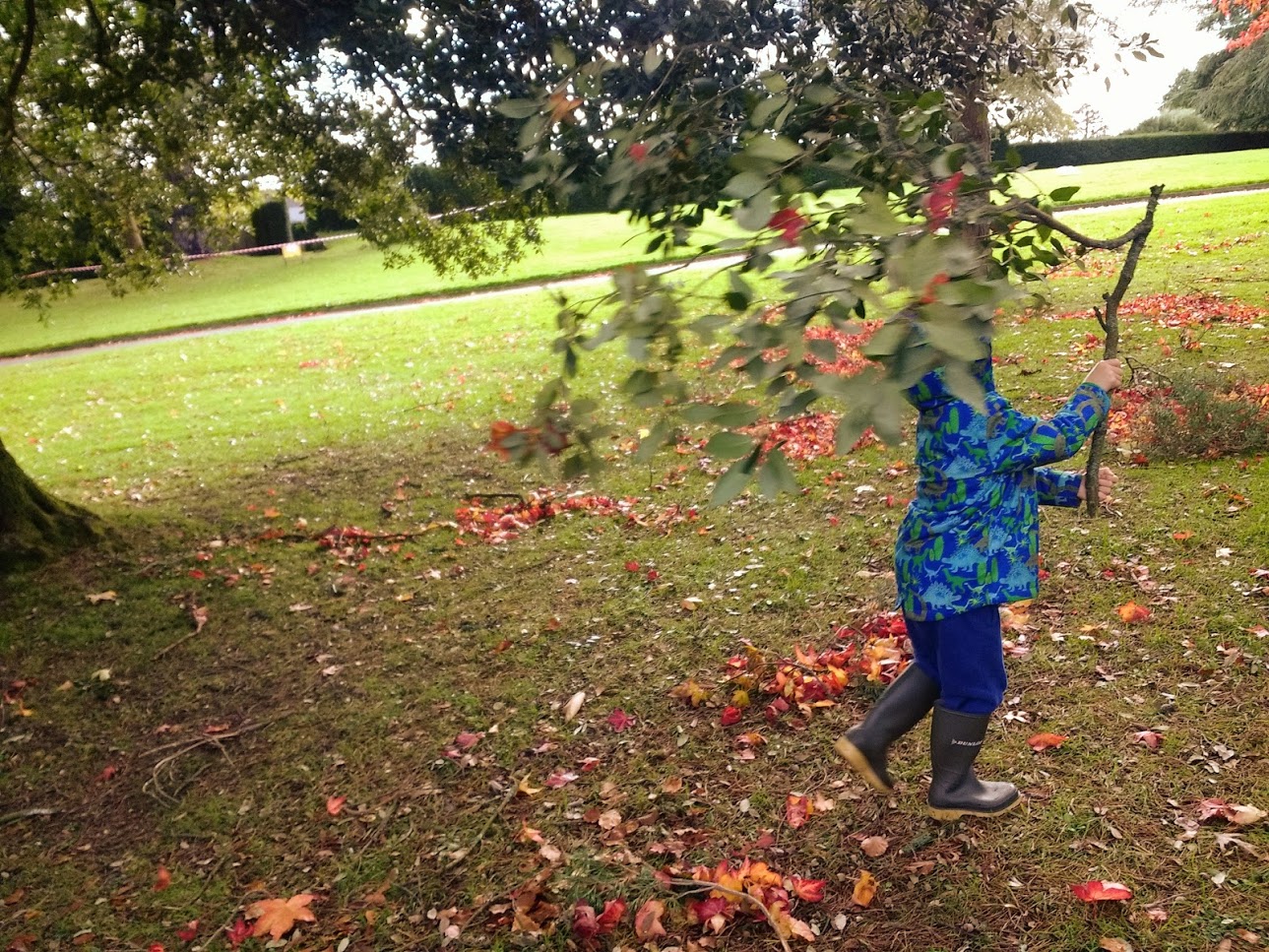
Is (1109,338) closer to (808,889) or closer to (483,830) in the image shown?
(808,889)

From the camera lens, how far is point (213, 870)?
3521 mm

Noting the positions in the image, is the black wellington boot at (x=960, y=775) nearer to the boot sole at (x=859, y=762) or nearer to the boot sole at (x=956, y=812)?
the boot sole at (x=956, y=812)

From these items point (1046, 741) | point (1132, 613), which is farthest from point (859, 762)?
point (1132, 613)

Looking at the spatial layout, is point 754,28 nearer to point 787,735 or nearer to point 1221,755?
point 787,735

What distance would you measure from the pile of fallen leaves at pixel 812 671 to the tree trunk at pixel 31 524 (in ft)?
16.3

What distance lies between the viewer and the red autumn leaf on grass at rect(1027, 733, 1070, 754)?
350 cm

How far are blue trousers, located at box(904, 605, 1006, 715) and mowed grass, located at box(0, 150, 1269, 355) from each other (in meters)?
16.9

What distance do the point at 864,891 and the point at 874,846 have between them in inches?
9.8

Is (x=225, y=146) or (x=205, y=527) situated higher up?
(x=225, y=146)

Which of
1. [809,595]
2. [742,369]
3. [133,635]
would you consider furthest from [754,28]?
[133,635]

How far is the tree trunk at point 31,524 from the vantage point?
639 centimetres

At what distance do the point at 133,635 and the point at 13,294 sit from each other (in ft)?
15.5

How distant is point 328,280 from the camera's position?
28078mm

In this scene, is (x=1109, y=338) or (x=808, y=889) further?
(x=808, y=889)
